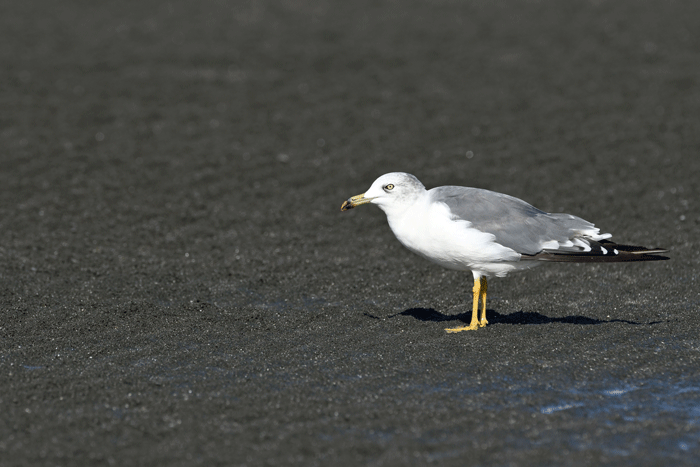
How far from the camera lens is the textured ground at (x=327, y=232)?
20.4 ft

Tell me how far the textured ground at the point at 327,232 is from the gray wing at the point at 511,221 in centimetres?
96

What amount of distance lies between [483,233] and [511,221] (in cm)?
41

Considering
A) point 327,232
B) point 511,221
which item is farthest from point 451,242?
point 327,232

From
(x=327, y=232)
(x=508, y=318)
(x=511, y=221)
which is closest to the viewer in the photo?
(x=511, y=221)

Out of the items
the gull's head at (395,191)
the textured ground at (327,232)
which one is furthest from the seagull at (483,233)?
the textured ground at (327,232)

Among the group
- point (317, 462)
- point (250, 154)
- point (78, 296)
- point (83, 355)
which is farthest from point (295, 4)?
point (317, 462)

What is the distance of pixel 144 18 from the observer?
22.5m

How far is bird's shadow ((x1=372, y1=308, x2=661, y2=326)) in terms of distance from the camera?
27.9 feet

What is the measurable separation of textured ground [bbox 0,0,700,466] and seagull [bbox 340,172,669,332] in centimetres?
77

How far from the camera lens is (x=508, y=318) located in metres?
8.77

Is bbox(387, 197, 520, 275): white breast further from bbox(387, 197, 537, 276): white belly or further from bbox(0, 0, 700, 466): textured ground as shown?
bbox(0, 0, 700, 466): textured ground

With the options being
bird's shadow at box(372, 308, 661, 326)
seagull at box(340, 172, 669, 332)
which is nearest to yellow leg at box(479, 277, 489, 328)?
seagull at box(340, 172, 669, 332)

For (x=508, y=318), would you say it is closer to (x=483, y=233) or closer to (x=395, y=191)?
(x=483, y=233)

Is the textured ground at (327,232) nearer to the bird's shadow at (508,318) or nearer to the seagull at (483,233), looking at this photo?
the bird's shadow at (508,318)
